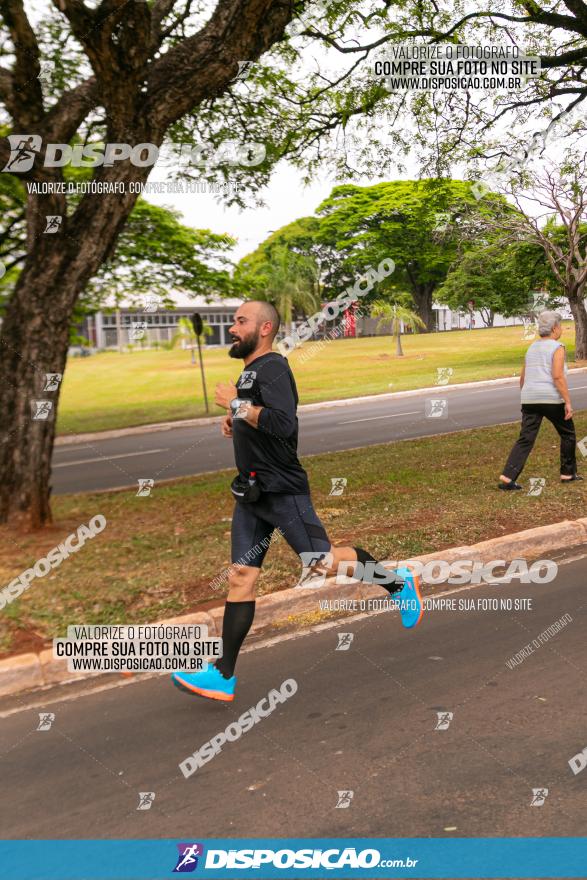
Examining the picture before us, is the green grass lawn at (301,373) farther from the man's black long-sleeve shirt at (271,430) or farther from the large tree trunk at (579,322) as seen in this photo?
the man's black long-sleeve shirt at (271,430)

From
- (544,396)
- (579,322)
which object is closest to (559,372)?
(544,396)

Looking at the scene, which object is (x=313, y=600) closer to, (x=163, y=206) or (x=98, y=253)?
(x=98, y=253)

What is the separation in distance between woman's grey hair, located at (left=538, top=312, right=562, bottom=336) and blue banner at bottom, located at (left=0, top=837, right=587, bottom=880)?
6036 mm

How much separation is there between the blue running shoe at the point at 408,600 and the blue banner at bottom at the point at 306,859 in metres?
1.97

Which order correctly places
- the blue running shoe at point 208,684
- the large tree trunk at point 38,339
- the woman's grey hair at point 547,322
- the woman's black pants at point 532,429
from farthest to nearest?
the woman's black pants at point 532,429 < the woman's grey hair at point 547,322 < the large tree trunk at point 38,339 < the blue running shoe at point 208,684

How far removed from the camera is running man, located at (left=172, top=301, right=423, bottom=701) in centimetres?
390

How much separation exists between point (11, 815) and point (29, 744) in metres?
0.65

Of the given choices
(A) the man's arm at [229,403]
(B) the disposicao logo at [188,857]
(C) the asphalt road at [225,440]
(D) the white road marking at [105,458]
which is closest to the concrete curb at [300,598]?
(A) the man's arm at [229,403]

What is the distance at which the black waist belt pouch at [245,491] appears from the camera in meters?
3.95

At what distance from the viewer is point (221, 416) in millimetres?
22703

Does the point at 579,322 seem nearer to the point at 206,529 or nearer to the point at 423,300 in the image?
the point at 206,529

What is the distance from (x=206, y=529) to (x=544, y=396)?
11.9 ft

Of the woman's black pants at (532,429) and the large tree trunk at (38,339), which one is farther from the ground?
the large tree trunk at (38,339)

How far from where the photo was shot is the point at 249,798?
3115 mm
